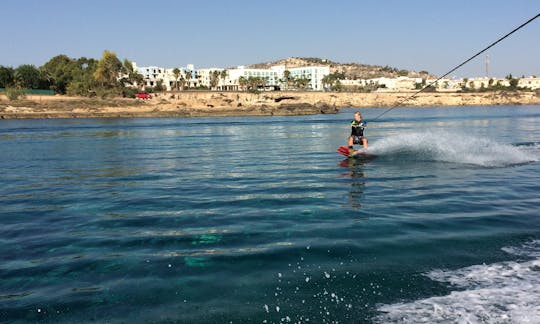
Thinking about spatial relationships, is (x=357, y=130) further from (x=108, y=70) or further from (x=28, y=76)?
(x=28, y=76)

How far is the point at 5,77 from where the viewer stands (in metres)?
118

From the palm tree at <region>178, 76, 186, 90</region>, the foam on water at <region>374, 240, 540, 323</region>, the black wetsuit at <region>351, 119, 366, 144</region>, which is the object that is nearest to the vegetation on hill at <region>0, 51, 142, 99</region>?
the palm tree at <region>178, 76, 186, 90</region>

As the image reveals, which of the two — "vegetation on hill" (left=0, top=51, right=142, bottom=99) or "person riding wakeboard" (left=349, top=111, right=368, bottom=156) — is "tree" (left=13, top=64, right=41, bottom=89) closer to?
"vegetation on hill" (left=0, top=51, right=142, bottom=99)

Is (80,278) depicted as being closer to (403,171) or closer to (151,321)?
(151,321)

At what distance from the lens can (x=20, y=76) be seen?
123500 millimetres

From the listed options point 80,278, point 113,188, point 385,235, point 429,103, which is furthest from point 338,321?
point 429,103

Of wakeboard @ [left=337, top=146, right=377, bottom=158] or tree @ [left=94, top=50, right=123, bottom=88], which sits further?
tree @ [left=94, top=50, right=123, bottom=88]

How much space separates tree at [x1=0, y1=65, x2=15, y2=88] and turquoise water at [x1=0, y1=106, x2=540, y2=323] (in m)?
122

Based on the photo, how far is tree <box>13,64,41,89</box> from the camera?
4835 inches

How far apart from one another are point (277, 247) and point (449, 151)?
14931 mm

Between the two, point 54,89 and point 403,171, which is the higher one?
point 54,89

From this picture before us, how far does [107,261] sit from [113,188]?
7.62m

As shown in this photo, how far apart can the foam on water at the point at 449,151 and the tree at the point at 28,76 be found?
127m

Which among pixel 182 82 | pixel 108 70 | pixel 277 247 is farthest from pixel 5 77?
pixel 277 247
